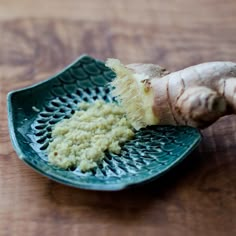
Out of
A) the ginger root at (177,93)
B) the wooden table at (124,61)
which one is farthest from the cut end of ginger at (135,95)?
the wooden table at (124,61)

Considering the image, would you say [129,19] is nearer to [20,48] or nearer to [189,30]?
[189,30]

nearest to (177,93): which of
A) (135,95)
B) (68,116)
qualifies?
(135,95)

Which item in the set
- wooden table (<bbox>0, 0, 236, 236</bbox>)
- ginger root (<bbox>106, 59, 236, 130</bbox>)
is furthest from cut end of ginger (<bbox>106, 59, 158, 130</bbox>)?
wooden table (<bbox>0, 0, 236, 236</bbox>)

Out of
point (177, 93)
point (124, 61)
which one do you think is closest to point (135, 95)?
point (177, 93)

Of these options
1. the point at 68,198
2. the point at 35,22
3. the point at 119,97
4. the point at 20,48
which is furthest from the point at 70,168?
the point at 35,22

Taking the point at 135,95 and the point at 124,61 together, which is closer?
the point at 135,95

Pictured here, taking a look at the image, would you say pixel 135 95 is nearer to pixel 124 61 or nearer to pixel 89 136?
pixel 89 136
